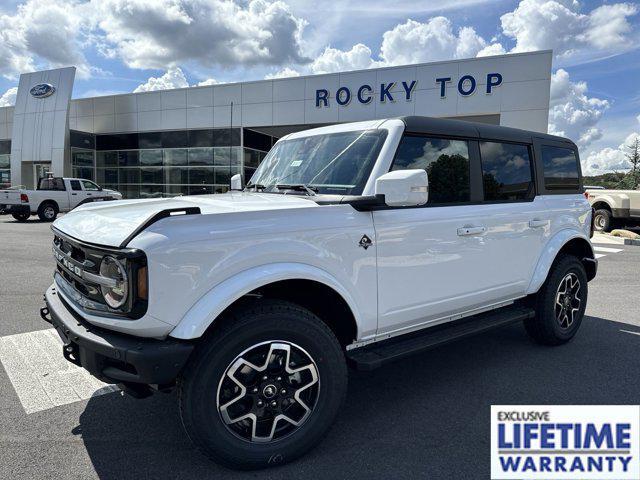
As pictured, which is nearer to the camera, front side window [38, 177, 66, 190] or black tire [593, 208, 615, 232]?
black tire [593, 208, 615, 232]

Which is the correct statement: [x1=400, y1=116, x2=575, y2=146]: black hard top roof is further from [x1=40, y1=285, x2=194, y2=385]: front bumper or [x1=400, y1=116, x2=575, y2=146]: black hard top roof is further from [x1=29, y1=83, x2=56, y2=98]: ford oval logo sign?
[x1=29, y1=83, x2=56, y2=98]: ford oval logo sign

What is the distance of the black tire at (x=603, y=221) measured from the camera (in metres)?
15.6

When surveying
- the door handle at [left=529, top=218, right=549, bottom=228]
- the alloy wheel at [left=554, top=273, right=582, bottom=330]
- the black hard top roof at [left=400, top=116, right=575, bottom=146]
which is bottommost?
the alloy wheel at [left=554, top=273, right=582, bottom=330]

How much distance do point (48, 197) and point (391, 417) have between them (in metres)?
19.2

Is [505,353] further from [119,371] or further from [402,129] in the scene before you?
[119,371]

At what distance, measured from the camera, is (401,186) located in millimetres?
2596

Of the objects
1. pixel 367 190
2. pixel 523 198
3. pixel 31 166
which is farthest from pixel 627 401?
pixel 31 166

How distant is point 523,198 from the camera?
159 inches

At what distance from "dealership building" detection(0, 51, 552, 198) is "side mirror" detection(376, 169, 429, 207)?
61.3 feet

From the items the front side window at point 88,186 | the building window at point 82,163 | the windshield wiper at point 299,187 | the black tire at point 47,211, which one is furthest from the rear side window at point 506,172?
the building window at point 82,163

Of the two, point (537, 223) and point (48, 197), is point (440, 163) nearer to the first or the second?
point (537, 223)

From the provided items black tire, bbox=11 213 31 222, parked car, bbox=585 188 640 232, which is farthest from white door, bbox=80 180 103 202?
parked car, bbox=585 188 640 232

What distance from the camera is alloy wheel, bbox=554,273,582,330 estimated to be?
174 inches

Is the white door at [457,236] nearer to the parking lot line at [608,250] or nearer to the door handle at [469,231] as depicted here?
the door handle at [469,231]
